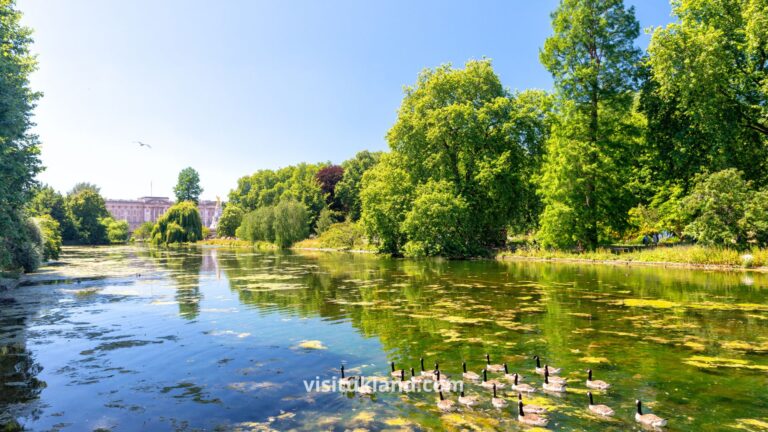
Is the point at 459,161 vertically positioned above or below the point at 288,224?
above

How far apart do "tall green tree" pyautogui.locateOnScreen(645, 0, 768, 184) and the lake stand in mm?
13496

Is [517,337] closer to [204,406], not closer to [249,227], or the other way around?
[204,406]

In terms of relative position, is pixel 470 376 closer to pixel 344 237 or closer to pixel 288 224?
pixel 344 237

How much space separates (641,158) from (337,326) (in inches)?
1324

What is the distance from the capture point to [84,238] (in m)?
106

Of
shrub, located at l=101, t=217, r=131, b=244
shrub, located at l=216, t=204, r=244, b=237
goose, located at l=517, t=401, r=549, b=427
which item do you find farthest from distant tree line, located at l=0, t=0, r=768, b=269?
shrub, located at l=101, t=217, r=131, b=244

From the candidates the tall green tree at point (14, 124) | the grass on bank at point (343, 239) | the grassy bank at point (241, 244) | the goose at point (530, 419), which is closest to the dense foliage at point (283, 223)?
the grassy bank at point (241, 244)

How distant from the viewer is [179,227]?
89.8 m

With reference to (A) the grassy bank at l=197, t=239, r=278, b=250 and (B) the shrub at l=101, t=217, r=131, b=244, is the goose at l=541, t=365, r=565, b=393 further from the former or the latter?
(B) the shrub at l=101, t=217, r=131, b=244

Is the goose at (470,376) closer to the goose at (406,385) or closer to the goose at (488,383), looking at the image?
the goose at (488,383)

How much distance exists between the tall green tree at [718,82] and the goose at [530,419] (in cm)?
3128

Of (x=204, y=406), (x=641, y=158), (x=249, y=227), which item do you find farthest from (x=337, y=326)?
(x=249, y=227)

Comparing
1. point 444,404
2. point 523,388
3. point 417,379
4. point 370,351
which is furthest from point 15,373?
point 523,388

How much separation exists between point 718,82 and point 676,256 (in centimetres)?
1187
